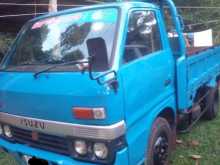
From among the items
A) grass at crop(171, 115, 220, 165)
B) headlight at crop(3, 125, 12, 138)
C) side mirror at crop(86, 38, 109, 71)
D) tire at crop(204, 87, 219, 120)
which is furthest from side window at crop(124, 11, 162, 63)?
tire at crop(204, 87, 219, 120)

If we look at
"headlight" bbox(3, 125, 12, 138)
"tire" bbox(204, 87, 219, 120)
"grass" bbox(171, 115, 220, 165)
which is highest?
"headlight" bbox(3, 125, 12, 138)

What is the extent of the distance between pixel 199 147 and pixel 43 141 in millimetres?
2457

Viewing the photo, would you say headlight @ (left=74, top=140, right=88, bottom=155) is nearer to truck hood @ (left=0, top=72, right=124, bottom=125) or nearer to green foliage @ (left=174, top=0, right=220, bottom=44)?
truck hood @ (left=0, top=72, right=124, bottom=125)

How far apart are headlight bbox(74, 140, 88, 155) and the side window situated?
0.84 m

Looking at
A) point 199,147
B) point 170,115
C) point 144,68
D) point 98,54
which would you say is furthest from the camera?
point 199,147

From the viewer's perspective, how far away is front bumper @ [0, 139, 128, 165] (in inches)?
106

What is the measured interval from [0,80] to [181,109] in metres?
2.20

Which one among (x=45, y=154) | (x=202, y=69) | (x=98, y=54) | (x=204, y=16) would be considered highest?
(x=204, y=16)

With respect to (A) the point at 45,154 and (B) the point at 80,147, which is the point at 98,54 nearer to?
(B) the point at 80,147

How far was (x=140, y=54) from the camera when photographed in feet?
10.7

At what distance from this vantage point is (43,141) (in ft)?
9.98

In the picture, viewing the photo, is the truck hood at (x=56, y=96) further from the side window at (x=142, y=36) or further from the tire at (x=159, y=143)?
the tire at (x=159, y=143)

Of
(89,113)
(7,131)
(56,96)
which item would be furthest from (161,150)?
(7,131)

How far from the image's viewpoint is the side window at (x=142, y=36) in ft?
10.3
